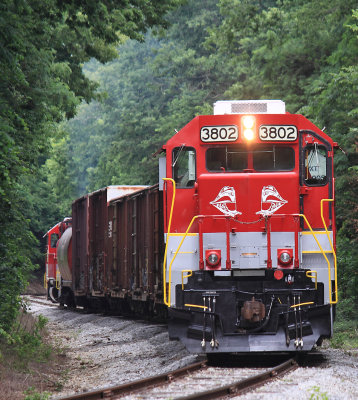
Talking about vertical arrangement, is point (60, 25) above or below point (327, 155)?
above

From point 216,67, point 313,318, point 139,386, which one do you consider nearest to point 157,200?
point 313,318

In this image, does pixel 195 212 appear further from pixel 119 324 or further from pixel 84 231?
pixel 84 231

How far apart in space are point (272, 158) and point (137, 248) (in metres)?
9.01

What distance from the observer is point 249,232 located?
41.3 feet

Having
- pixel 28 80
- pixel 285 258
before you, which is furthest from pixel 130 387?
pixel 28 80

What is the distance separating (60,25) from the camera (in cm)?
2105

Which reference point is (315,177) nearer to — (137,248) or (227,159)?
(227,159)

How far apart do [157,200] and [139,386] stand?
8.73 metres

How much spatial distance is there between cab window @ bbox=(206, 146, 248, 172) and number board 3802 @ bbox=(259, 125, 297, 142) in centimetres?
41

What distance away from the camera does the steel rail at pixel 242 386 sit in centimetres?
893

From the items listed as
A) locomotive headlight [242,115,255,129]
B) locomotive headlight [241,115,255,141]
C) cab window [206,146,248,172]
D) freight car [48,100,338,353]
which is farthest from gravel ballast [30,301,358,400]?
locomotive headlight [242,115,255,129]

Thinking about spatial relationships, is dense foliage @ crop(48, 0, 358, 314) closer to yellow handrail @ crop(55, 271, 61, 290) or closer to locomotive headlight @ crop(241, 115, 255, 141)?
locomotive headlight @ crop(241, 115, 255, 141)

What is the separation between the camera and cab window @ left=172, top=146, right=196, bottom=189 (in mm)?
12961

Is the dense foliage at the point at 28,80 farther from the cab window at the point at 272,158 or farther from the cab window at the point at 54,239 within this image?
the cab window at the point at 54,239
